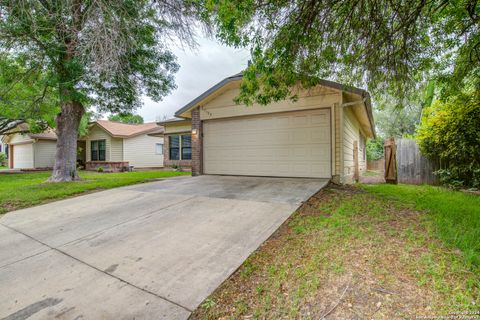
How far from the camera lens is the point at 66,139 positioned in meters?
8.59

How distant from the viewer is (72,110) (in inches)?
336

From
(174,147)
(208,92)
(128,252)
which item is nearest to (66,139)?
(208,92)

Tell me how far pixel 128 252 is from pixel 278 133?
6.01 meters

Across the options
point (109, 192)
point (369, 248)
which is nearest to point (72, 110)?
point (109, 192)

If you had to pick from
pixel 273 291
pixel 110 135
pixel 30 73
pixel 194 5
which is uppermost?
pixel 194 5

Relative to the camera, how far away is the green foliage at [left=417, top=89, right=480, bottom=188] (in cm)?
615

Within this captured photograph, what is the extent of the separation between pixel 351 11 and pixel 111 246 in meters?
5.78

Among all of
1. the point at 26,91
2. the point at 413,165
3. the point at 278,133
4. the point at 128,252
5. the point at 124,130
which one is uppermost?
the point at 26,91

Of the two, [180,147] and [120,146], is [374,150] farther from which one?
[120,146]

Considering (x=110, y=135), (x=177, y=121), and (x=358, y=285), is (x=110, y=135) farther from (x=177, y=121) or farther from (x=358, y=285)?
(x=358, y=285)

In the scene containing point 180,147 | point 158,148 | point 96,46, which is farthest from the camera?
point 158,148

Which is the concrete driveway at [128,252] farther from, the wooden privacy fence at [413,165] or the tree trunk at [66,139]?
the wooden privacy fence at [413,165]

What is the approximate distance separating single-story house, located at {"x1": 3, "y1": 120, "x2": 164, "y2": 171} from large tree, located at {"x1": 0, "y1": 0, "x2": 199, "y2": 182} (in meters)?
7.59

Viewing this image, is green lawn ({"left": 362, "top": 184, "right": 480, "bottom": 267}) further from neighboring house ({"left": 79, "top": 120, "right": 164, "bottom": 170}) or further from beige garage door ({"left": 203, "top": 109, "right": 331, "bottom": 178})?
neighboring house ({"left": 79, "top": 120, "right": 164, "bottom": 170})
